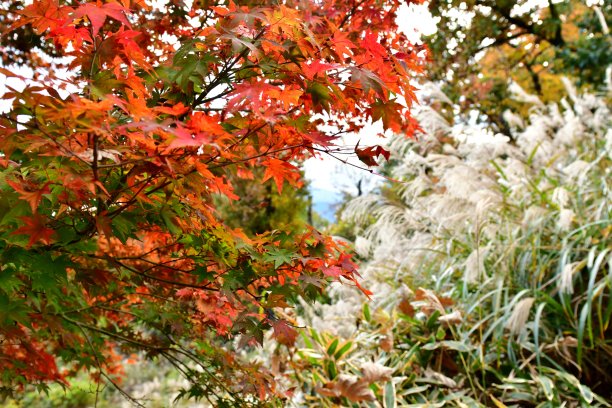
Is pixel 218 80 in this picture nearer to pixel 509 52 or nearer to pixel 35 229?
pixel 35 229

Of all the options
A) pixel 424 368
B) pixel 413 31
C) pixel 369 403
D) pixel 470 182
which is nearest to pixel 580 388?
pixel 424 368

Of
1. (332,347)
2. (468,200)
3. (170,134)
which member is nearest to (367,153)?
(170,134)

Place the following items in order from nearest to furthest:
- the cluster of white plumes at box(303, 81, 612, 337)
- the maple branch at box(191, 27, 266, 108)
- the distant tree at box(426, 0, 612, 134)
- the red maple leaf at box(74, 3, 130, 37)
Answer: the red maple leaf at box(74, 3, 130, 37) → the maple branch at box(191, 27, 266, 108) → the cluster of white plumes at box(303, 81, 612, 337) → the distant tree at box(426, 0, 612, 134)

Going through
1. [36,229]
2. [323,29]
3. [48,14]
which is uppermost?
[323,29]

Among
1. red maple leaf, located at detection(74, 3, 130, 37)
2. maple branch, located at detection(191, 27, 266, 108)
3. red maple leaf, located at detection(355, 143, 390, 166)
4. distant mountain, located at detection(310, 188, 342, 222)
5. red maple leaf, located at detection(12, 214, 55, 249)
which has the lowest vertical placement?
red maple leaf, located at detection(12, 214, 55, 249)

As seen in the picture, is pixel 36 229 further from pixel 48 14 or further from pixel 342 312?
pixel 342 312

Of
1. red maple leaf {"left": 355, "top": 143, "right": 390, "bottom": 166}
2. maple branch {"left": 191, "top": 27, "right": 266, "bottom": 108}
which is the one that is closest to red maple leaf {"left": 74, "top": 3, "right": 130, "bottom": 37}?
maple branch {"left": 191, "top": 27, "right": 266, "bottom": 108}

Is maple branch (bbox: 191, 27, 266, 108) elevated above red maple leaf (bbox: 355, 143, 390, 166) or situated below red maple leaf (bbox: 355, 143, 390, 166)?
above

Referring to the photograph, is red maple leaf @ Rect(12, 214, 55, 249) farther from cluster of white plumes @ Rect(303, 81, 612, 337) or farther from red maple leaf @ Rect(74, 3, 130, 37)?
cluster of white plumes @ Rect(303, 81, 612, 337)

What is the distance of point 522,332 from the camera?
266cm

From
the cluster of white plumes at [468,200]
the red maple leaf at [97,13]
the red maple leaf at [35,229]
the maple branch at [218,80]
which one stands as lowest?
the red maple leaf at [35,229]

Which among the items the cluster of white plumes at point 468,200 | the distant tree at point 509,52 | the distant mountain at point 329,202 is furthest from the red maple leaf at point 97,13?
the distant mountain at point 329,202

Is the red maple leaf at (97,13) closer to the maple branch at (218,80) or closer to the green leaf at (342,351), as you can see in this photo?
the maple branch at (218,80)

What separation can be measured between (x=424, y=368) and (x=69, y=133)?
2.29 metres
